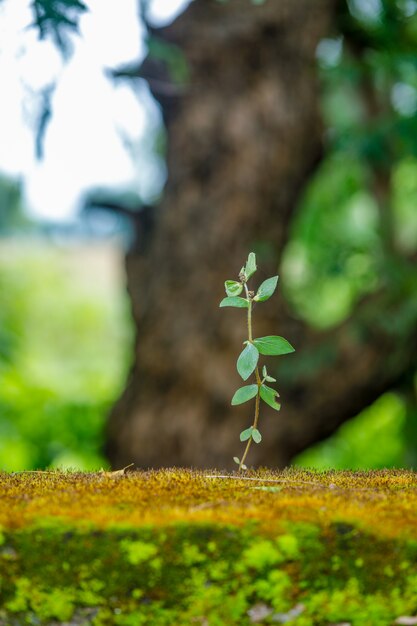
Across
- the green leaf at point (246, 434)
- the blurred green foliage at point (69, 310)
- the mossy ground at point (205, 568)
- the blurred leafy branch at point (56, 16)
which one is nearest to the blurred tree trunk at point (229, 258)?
the blurred leafy branch at point (56, 16)

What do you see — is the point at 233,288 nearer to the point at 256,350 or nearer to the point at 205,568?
the point at 256,350

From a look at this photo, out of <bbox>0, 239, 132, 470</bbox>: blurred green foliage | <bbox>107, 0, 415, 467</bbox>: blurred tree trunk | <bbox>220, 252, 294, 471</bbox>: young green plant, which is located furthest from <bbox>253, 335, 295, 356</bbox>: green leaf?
<bbox>0, 239, 132, 470</bbox>: blurred green foliage

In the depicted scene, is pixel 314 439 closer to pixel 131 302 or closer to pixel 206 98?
pixel 131 302

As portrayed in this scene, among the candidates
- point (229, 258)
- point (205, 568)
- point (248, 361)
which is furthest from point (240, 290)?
point (229, 258)

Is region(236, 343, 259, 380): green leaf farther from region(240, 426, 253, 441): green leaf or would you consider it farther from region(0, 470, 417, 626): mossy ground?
region(0, 470, 417, 626): mossy ground

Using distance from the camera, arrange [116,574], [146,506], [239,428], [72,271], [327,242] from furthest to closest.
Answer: [72,271] < [327,242] < [239,428] < [146,506] < [116,574]

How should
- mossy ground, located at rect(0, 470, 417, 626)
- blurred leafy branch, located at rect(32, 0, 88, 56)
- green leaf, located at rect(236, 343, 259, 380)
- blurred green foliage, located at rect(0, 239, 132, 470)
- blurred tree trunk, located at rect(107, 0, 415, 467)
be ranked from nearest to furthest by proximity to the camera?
mossy ground, located at rect(0, 470, 417, 626) < green leaf, located at rect(236, 343, 259, 380) < blurred leafy branch, located at rect(32, 0, 88, 56) < blurred tree trunk, located at rect(107, 0, 415, 467) < blurred green foliage, located at rect(0, 239, 132, 470)

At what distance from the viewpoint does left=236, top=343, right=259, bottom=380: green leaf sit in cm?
168

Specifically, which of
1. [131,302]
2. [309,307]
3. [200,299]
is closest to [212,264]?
[200,299]

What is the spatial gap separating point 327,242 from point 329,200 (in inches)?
62.1

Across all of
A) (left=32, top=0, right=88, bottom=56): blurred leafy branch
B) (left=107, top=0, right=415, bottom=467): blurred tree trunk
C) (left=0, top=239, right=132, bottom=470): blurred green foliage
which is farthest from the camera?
(left=0, top=239, right=132, bottom=470): blurred green foliage

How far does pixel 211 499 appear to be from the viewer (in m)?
1.40

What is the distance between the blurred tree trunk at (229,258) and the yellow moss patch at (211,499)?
3.32 metres

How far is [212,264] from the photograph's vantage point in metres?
5.14
